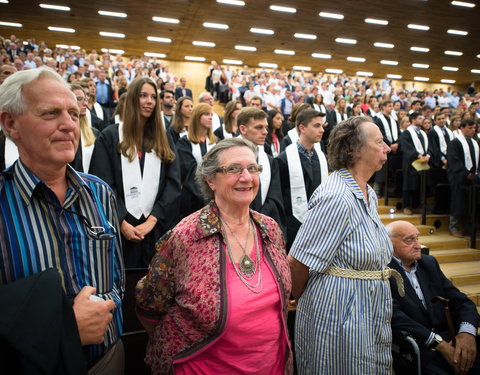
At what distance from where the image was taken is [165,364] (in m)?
1.50

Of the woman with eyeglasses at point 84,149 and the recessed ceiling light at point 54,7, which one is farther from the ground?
the recessed ceiling light at point 54,7

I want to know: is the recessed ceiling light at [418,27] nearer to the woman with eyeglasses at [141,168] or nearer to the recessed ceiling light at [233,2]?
the recessed ceiling light at [233,2]

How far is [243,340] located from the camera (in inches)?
57.9

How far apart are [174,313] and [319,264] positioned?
28.7 inches

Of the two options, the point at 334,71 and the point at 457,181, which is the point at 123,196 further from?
the point at 334,71

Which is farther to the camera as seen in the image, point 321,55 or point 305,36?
point 321,55

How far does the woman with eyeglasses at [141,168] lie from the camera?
268cm

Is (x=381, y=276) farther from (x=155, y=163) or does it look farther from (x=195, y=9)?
(x=195, y=9)

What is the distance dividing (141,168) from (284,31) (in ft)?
56.9

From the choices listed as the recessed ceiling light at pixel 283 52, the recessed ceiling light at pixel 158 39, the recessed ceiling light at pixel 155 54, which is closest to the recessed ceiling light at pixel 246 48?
the recessed ceiling light at pixel 283 52

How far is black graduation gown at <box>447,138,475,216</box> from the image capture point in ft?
21.3

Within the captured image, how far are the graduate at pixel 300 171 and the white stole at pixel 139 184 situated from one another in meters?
1.46

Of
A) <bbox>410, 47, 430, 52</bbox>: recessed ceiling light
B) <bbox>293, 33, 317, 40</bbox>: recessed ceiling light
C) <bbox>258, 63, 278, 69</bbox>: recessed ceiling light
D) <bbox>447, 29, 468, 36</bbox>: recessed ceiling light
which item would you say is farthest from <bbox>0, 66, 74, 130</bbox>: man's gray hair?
<bbox>258, 63, 278, 69</bbox>: recessed ceiling light

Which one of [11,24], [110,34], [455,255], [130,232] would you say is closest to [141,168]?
[130,232]
